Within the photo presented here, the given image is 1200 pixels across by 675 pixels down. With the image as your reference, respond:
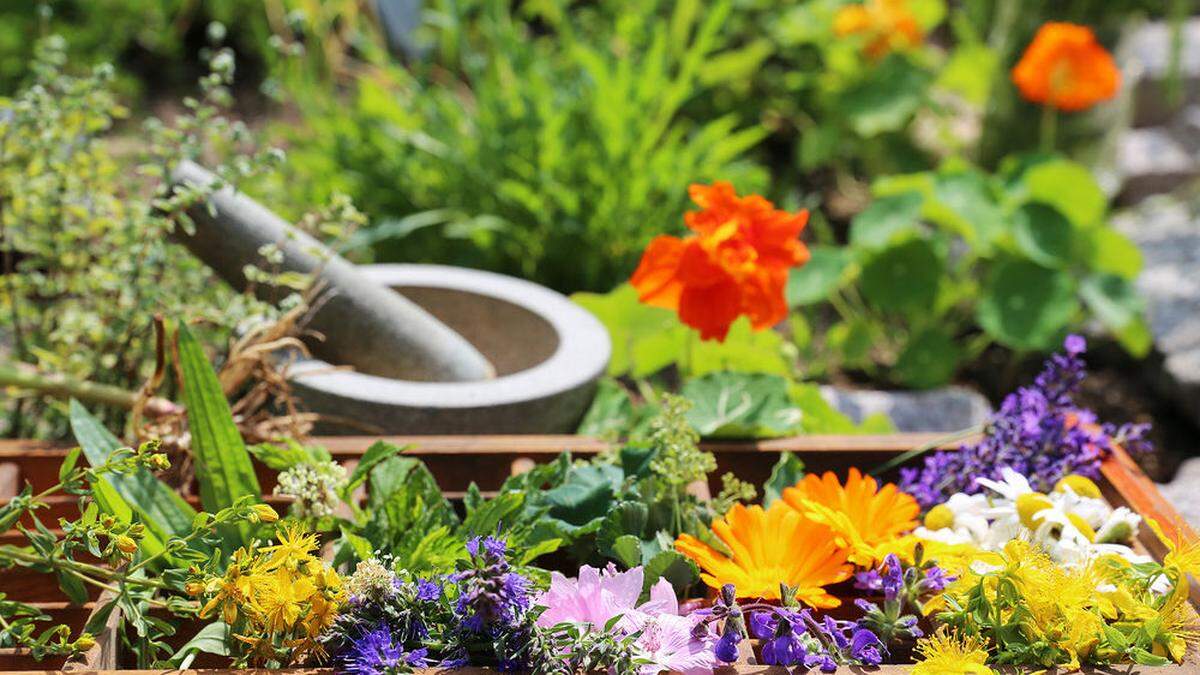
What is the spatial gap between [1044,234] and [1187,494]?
93 centimetres

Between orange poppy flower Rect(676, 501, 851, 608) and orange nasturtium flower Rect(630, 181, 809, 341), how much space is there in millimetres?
458

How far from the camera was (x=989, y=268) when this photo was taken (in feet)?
10.3

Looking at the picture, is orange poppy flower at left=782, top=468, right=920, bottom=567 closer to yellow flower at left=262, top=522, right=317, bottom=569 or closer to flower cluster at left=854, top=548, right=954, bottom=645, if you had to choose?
flower cluster at left=854, top=548, right=954, bottom=645

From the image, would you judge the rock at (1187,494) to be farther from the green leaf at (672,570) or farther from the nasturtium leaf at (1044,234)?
the green leaf at (672,570)

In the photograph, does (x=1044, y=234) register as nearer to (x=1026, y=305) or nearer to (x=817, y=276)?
(x=1026, y=305)

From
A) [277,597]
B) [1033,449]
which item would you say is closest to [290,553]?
[277,597]

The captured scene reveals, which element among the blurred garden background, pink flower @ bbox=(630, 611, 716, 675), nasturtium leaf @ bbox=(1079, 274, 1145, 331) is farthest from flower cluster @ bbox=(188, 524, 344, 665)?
nasturtium leaf @ bbox=(1079, 274, 1145, 331)

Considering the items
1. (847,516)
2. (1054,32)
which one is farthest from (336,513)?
(1054,32)

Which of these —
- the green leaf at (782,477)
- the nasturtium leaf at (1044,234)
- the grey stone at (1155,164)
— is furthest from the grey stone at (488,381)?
the grey stone at (1155,164)

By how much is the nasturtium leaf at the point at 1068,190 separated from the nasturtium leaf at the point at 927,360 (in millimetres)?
383

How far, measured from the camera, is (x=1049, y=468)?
1.50 metres

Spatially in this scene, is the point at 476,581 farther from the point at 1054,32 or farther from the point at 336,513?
the point at 1054,32

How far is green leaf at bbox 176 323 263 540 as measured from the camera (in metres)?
1.39

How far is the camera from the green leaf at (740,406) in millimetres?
1675
